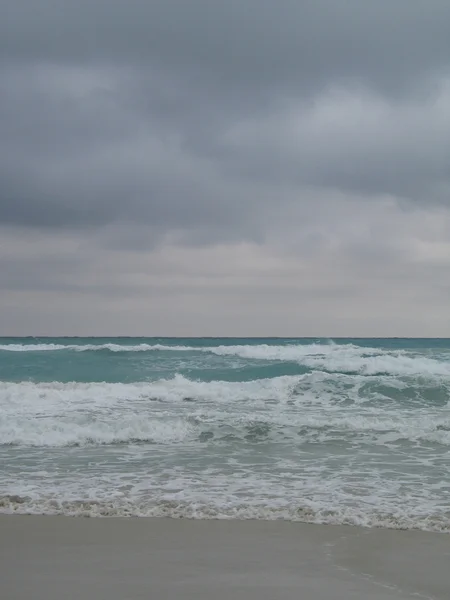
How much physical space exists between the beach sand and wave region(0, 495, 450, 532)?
0.19 meters

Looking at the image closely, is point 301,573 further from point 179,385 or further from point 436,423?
point 179,385

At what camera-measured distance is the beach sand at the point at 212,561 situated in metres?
4.59

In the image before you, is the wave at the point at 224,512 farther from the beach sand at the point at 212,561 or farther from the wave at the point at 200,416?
the wave at the point at 200,416

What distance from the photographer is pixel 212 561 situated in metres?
5.32

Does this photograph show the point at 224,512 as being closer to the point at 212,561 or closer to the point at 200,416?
the point at 212,561

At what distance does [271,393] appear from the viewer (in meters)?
19.1

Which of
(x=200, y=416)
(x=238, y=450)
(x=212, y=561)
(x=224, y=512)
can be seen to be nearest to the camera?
(x=212, y=561)

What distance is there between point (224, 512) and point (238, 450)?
12.3 feet

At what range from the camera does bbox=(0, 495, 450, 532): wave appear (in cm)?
661

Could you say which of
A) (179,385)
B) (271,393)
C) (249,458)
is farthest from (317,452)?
(179,385)

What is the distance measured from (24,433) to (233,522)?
6.56 m

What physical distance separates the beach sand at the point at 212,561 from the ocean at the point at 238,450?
1.48 feet

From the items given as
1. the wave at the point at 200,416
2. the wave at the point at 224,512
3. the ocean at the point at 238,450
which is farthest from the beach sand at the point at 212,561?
the wave at the point at 200,416

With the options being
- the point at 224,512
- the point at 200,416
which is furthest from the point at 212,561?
the point at 200,416
